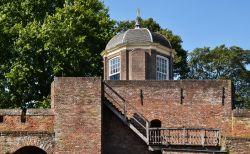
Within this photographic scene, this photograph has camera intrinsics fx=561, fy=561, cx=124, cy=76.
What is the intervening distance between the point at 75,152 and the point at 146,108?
4.78 metres

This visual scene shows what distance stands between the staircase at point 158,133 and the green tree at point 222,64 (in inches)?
955

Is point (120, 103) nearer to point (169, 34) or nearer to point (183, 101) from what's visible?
point (183, 101)

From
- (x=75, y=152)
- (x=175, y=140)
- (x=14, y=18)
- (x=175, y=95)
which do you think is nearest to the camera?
(x=75, y=152)

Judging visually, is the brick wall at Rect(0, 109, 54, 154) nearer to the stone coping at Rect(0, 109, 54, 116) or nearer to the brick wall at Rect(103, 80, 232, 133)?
the stone coping at Rect(0, 109, 54, 116)

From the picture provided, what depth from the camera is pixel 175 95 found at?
24.9m

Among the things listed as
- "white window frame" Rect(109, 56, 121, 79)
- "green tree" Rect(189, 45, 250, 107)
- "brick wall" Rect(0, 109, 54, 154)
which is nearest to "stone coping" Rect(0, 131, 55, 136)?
"brick wall" Rect(0, 109, 54, 154)

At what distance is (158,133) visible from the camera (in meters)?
23.1

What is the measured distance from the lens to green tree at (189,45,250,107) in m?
49.0

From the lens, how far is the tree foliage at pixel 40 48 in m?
31.5

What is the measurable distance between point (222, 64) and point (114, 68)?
22.8 m

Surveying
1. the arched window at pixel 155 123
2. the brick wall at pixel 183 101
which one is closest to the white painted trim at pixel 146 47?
the brick wall at pixel 183 101

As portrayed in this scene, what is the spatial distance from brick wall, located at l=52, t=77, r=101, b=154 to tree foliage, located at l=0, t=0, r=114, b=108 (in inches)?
329

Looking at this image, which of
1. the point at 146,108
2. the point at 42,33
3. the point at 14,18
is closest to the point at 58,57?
the point at 42,33

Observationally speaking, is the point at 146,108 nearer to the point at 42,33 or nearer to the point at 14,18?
the point at 42,33
